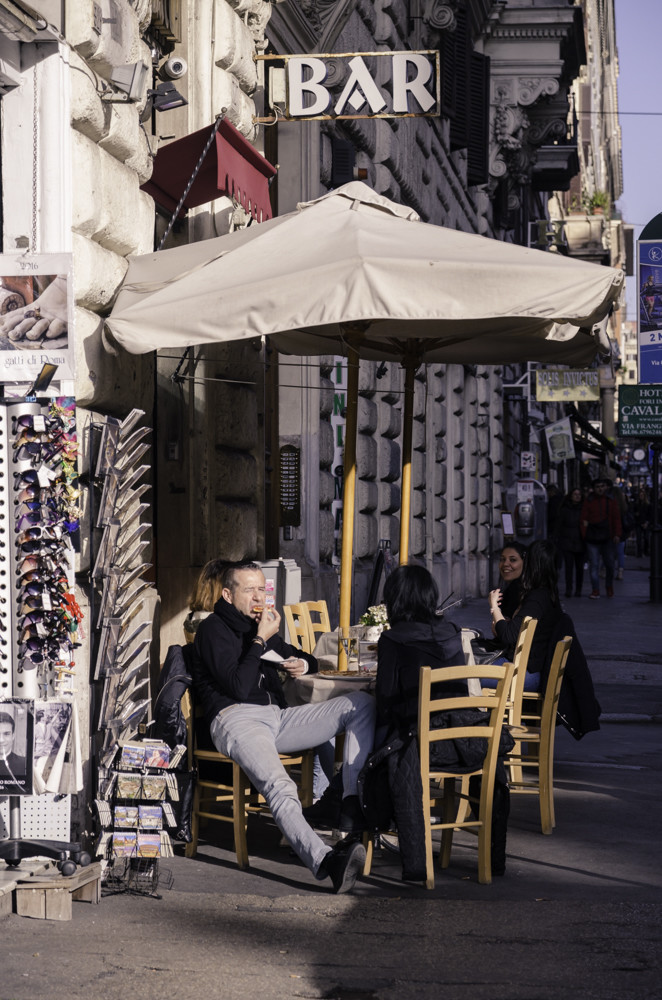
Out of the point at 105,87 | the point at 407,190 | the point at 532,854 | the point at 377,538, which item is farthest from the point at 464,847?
the point at 407,190

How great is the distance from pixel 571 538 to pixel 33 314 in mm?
19170

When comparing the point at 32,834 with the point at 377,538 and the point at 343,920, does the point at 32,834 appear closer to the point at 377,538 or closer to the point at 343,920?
the point at 343,920

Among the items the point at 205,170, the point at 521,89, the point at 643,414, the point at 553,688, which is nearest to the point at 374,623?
the point at 553,688

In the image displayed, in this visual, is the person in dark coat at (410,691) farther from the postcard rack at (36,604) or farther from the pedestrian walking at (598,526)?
the pedestrian walking at (598,526)

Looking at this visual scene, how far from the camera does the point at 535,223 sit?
36.0 m

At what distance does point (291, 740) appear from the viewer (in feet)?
21.5

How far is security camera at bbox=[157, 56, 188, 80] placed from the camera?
8656 millimetres

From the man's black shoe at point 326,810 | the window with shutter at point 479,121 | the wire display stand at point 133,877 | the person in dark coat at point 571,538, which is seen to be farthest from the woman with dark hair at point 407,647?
the window with shutter at point 479,121

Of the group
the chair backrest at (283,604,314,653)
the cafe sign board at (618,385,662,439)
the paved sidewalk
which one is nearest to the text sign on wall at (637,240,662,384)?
the cafe sign board at (618,385,662,439)

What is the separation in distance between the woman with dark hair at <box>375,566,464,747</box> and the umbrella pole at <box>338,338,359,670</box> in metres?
1.12

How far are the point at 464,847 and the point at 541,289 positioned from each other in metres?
2.60

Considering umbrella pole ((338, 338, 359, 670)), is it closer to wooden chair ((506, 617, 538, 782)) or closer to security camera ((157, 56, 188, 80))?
wooden chair ((506, 617, 538, 782))

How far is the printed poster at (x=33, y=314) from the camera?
6109 mm

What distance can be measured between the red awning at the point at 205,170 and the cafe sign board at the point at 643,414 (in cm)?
1391
